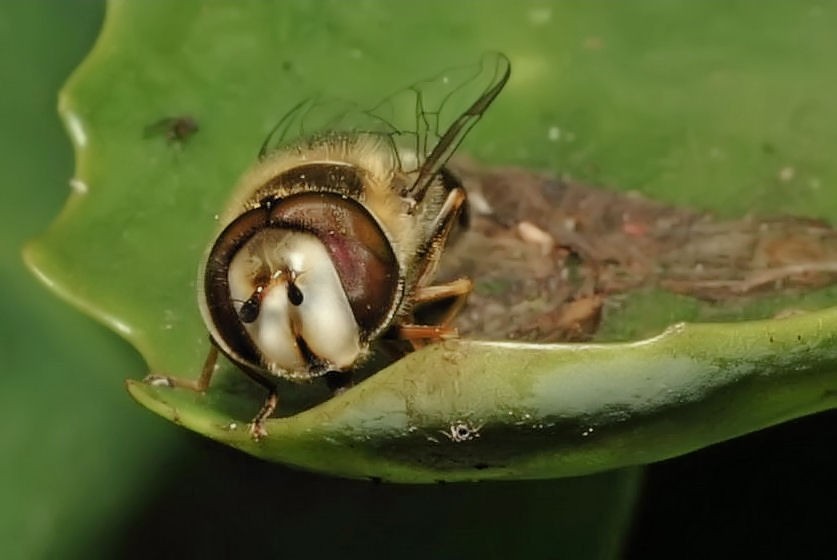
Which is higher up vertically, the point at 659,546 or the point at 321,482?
the point at 659,546

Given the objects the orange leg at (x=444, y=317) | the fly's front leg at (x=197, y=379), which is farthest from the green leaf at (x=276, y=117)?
the orange leg at (x=444, y=317)

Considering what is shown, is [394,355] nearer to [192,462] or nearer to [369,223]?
[369,223]

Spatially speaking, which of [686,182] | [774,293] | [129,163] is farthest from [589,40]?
[129,163]

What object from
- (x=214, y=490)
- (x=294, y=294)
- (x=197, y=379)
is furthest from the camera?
(x=214, y=490)

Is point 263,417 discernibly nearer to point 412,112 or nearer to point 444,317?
point 444,317

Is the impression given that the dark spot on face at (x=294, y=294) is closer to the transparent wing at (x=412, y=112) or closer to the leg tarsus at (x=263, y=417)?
the leg tarsus at (x=263, y=417)

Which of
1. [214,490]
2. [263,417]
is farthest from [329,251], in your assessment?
[214,490]

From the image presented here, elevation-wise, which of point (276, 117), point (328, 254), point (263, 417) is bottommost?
point (263, 417)

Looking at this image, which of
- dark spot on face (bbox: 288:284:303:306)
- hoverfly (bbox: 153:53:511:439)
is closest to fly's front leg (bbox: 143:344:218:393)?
hoverfly (bbox: 153:53:511:439)
